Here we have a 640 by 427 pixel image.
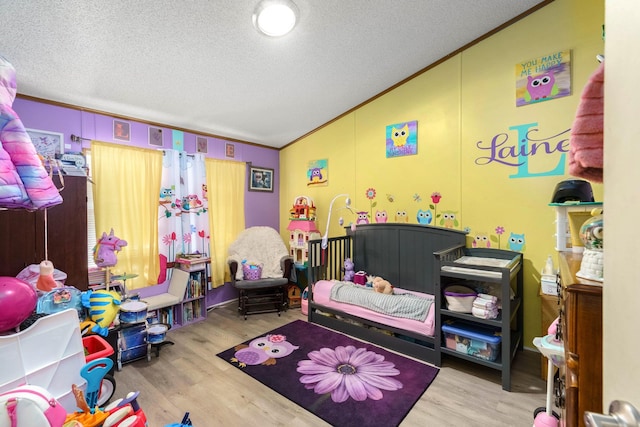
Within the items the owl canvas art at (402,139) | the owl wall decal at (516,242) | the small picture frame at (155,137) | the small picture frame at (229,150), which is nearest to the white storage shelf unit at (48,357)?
the small picture frame at (155,137)

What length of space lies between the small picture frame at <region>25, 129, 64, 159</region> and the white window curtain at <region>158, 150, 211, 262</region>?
0.91 metres

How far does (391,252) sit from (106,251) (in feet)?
9.33

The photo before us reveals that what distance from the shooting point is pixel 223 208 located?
3896 mm

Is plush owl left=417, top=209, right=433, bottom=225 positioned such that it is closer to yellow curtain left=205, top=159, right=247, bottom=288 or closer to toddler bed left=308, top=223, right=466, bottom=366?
toddler bed left=308, top=223, right=466, bottom=366

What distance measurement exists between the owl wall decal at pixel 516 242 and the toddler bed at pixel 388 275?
393mm

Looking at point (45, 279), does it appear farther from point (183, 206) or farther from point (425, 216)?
point (425, 216)

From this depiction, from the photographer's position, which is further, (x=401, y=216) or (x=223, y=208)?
(x=223, y=208)

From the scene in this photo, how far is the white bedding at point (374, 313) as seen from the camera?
2.42m

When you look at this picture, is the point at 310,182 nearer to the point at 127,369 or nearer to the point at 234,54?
the point at 234,54

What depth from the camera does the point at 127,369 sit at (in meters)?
2.37

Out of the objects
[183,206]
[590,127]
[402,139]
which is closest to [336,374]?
[590,127]

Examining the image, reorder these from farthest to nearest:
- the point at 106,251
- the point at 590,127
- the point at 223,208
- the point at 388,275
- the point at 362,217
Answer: the point at 223,208
the point at 362,217
the point at 388,275
the point at 106,251
the point at 590,127

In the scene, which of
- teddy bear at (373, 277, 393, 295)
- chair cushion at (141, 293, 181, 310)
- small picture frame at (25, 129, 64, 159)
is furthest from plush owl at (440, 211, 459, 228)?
small picture frame at (25, 129, 64, 159)

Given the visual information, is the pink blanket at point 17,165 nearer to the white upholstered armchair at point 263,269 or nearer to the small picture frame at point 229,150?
the white upholstered armchair at point 263,269
